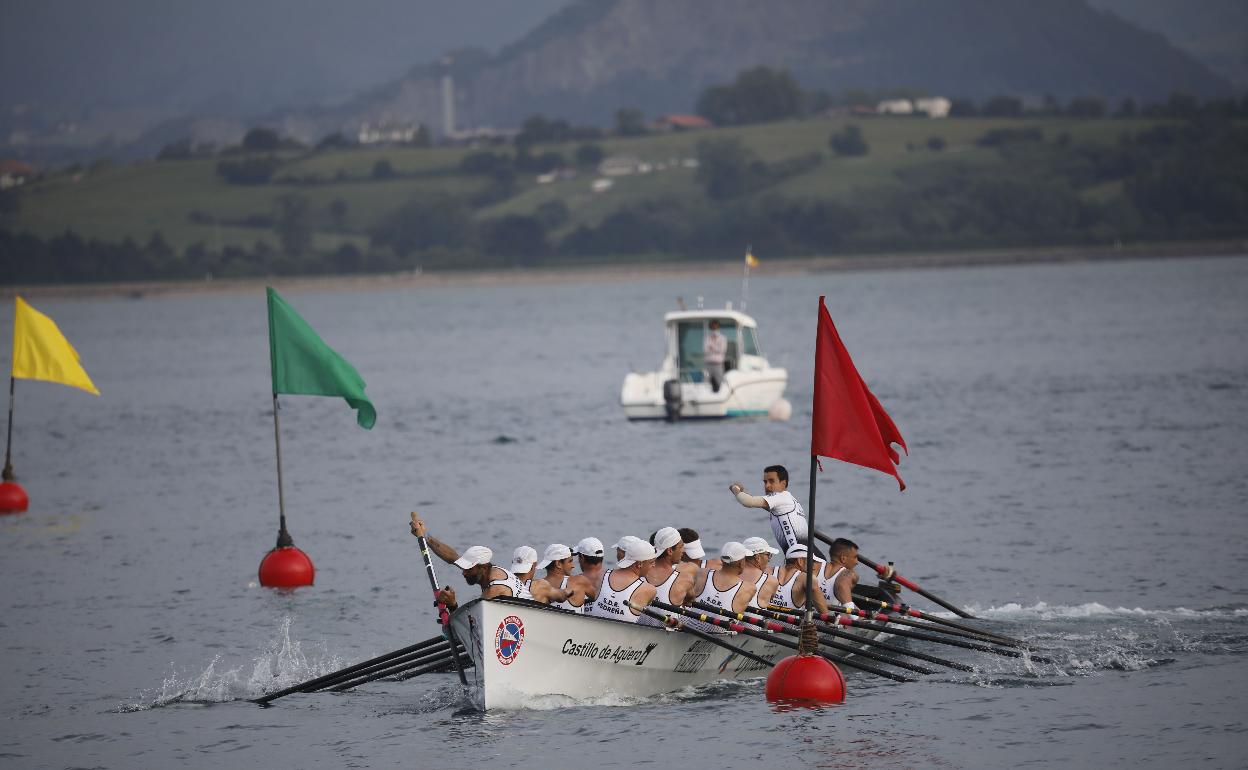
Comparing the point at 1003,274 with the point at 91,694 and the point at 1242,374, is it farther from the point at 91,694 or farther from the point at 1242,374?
the point at 91,694

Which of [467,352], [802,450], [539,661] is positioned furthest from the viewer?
[467,352]

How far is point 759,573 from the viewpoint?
835 inches

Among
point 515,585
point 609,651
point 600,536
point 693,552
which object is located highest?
point 693,552

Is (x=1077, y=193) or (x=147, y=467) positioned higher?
(x=1077, y=193)

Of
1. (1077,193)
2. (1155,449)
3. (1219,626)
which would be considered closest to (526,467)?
(1155,449)

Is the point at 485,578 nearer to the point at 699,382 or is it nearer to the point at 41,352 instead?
the point at 41,352

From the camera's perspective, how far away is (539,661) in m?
19.4

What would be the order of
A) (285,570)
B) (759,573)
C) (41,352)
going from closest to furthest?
1. (759,573)
2. (285,570)
3. (41,352)

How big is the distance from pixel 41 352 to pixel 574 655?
19.5m

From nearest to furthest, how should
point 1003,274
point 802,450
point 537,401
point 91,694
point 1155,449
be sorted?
point 91,694
point 1155,449
point 802,450
point 537,401
point 1003,274

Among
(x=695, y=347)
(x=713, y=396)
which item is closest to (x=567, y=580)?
(x=713, y=396)

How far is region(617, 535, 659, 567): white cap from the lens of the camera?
20141 mm

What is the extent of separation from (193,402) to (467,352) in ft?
102

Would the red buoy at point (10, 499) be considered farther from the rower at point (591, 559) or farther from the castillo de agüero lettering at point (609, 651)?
the castillo de agüero lettering at point (609, 651)
